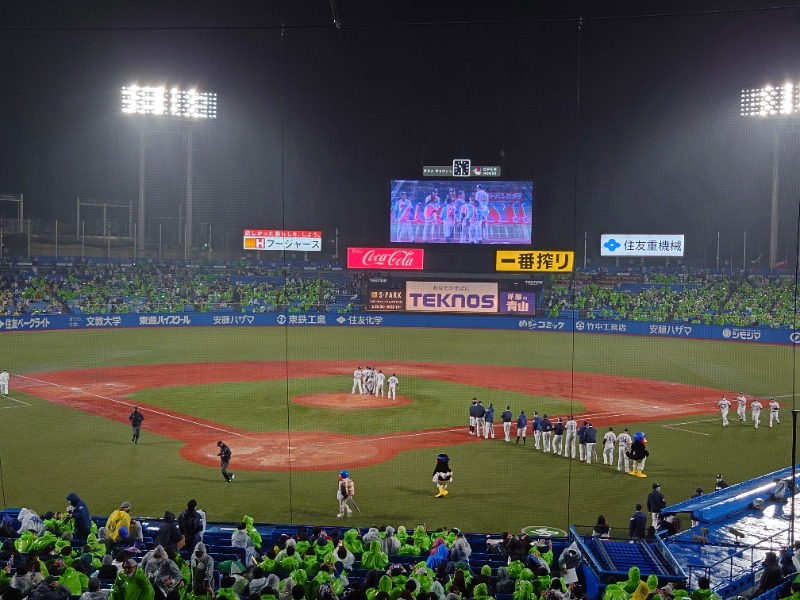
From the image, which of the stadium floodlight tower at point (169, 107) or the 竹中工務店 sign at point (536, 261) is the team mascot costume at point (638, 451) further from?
the stadium floodlight tower at point (169, 107)

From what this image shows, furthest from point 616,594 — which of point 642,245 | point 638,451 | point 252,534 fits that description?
point 642,245

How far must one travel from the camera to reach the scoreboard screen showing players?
46.4 m

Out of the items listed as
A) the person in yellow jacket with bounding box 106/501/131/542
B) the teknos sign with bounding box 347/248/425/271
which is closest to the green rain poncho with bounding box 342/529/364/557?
the person in yellow jacket with bounding box 106/501/131/542

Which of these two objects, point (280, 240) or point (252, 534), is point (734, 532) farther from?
point (280, 240)

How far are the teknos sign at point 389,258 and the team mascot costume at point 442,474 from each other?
30831 millimetres

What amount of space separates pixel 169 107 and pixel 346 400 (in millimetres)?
32532

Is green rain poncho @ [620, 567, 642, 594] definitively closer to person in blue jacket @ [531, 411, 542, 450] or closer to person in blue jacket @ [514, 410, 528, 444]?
person in blue jacket @ [531, 411, 542, 450]

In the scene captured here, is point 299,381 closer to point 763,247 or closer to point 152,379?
point 152,379

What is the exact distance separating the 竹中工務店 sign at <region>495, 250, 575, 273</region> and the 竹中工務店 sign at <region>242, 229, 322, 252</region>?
53.0 feet

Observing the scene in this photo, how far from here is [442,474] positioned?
1512 centimetres

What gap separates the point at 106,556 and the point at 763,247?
59096 mm

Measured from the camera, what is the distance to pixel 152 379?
29047 mm

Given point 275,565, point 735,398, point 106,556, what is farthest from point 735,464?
point 106,556

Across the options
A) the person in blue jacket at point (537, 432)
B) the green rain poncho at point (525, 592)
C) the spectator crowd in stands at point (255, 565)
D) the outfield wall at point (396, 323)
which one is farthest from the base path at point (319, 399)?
the outfield wall at point (396, 323)
